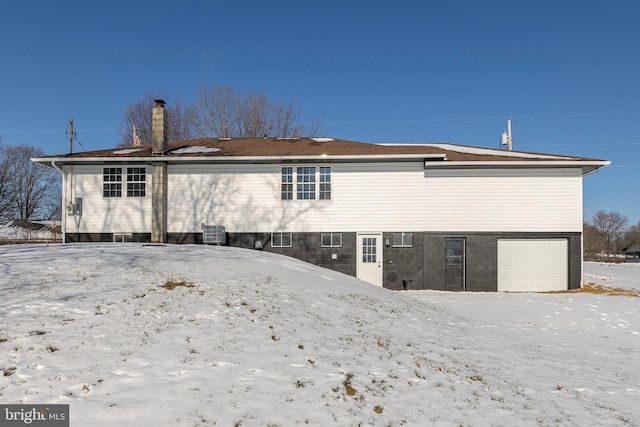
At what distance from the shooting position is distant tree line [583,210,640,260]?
307ft

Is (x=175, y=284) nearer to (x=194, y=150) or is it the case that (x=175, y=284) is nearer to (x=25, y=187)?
(x=194, y=150)

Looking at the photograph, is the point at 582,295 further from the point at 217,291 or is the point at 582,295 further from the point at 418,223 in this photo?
the point at 217,291

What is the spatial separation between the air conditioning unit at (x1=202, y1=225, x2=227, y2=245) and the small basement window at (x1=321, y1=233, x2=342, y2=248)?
4.35 metres

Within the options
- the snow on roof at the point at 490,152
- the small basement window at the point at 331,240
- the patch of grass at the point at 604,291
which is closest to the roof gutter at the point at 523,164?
the snow on roof at the point at 490,152

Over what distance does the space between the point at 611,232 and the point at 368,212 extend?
11136 cm

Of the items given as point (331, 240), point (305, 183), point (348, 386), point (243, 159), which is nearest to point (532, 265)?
point (331, 240)

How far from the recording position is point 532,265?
1681 centimetres

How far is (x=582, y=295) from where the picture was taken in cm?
1541

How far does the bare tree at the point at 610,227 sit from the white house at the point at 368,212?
326 feet

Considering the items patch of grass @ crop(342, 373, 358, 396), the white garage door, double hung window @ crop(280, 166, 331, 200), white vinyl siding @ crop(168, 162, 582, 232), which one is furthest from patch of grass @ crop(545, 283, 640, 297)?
patch of grass @ crop(342, 373, 358, 396)

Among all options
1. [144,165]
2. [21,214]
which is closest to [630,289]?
[144,165]

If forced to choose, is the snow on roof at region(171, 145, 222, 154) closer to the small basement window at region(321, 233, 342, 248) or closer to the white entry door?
the small basement window at region(321, 233, 342, 248)

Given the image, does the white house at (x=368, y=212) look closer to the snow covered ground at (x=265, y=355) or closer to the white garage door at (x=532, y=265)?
the white garage door at (x=532, y=265)

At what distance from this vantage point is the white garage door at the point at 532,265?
16719 millimetres
